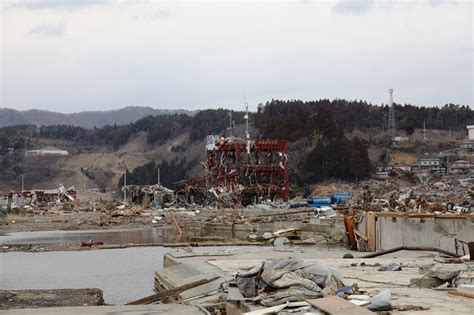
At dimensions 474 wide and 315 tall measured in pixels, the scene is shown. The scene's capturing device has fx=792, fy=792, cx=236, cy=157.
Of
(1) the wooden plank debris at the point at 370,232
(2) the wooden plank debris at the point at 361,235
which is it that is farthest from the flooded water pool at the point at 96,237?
(1) the wooden plank debris at the point at 370,232

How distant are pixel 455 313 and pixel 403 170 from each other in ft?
340

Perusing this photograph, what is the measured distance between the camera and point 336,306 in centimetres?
1173

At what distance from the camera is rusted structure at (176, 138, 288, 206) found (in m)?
84.8

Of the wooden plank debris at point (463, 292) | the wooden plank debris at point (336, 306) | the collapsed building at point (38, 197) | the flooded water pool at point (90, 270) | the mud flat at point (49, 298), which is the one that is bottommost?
the collapsed building at point (38, 197)

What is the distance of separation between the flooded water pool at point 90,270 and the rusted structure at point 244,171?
43.9m

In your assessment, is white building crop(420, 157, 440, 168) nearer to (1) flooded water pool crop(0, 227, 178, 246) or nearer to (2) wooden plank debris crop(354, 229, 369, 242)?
(1) flooded water pool crop(0, 227, 178, 246)

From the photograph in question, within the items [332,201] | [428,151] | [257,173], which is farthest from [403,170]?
[332,201]

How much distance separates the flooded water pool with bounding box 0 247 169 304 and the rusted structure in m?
43.9

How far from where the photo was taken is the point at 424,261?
72.4 feet

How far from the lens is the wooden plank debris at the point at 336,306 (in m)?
11.3

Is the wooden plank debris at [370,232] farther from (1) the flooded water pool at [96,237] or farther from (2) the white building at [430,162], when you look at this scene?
(2) the white building at [430,162]

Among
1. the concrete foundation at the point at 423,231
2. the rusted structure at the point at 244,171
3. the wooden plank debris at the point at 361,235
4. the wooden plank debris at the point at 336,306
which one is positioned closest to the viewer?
the wooden plank debris at the point at 336,306

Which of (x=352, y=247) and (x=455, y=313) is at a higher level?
(x=455, y=313)

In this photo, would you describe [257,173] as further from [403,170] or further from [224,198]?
[403,170]
